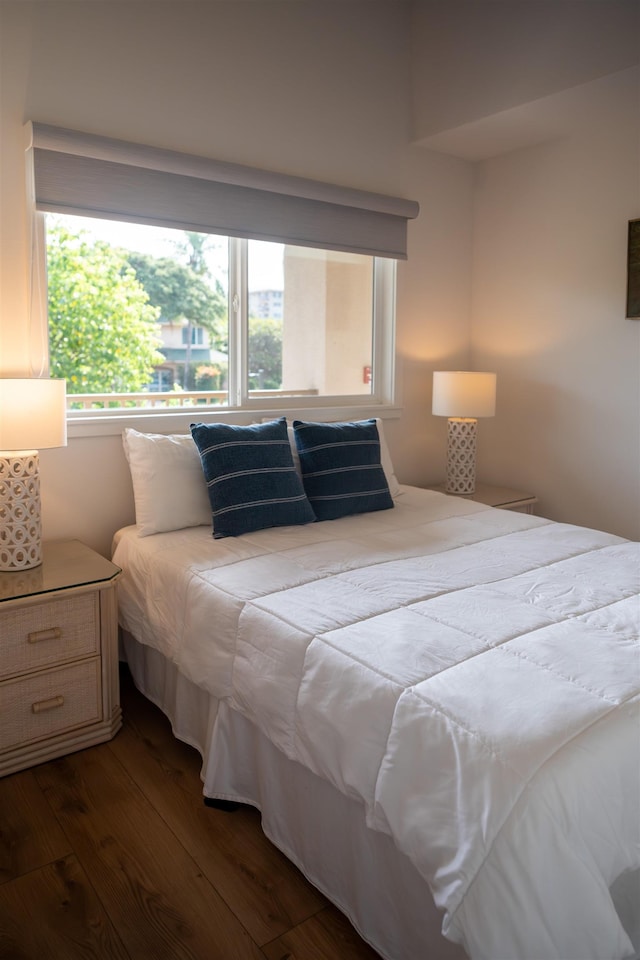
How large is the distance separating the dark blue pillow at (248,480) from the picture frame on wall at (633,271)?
1.75 m

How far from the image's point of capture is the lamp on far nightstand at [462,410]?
11.5ft

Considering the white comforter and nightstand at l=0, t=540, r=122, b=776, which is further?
nightstand at l=0, t=540, r=122, b=776

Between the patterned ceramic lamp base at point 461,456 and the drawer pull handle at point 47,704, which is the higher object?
the patterned ceramic lamp base at point 461,456

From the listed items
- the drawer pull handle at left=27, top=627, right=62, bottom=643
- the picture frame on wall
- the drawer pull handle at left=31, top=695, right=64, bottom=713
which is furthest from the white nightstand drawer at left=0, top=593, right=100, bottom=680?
the picture frame on wall

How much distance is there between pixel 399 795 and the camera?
52.7 inches

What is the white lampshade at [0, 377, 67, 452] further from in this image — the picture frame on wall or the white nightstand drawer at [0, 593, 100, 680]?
the picture frame on wall

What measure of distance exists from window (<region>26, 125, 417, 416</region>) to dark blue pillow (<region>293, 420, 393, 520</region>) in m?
0.43

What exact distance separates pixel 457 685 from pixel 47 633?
4.42 feet

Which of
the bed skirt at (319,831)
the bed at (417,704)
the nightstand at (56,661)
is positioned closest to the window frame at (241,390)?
the bed at (417,704)

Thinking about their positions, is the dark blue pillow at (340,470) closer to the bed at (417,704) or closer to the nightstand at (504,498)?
the bed at (417,704)

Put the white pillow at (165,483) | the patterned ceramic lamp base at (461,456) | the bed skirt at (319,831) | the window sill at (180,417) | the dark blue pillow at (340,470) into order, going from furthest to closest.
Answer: the patterned ceramic lamp base at (461,456) < the dark blue pillow at (340,470) < the window sill at (180,417) < the white pillow at (165,483) < the bed skirt at (319,831)

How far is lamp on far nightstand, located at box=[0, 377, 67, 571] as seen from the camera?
7.05ft

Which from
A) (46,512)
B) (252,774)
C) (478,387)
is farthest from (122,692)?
(478,387)

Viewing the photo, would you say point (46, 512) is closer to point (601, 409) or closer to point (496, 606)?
point (496, 606)
